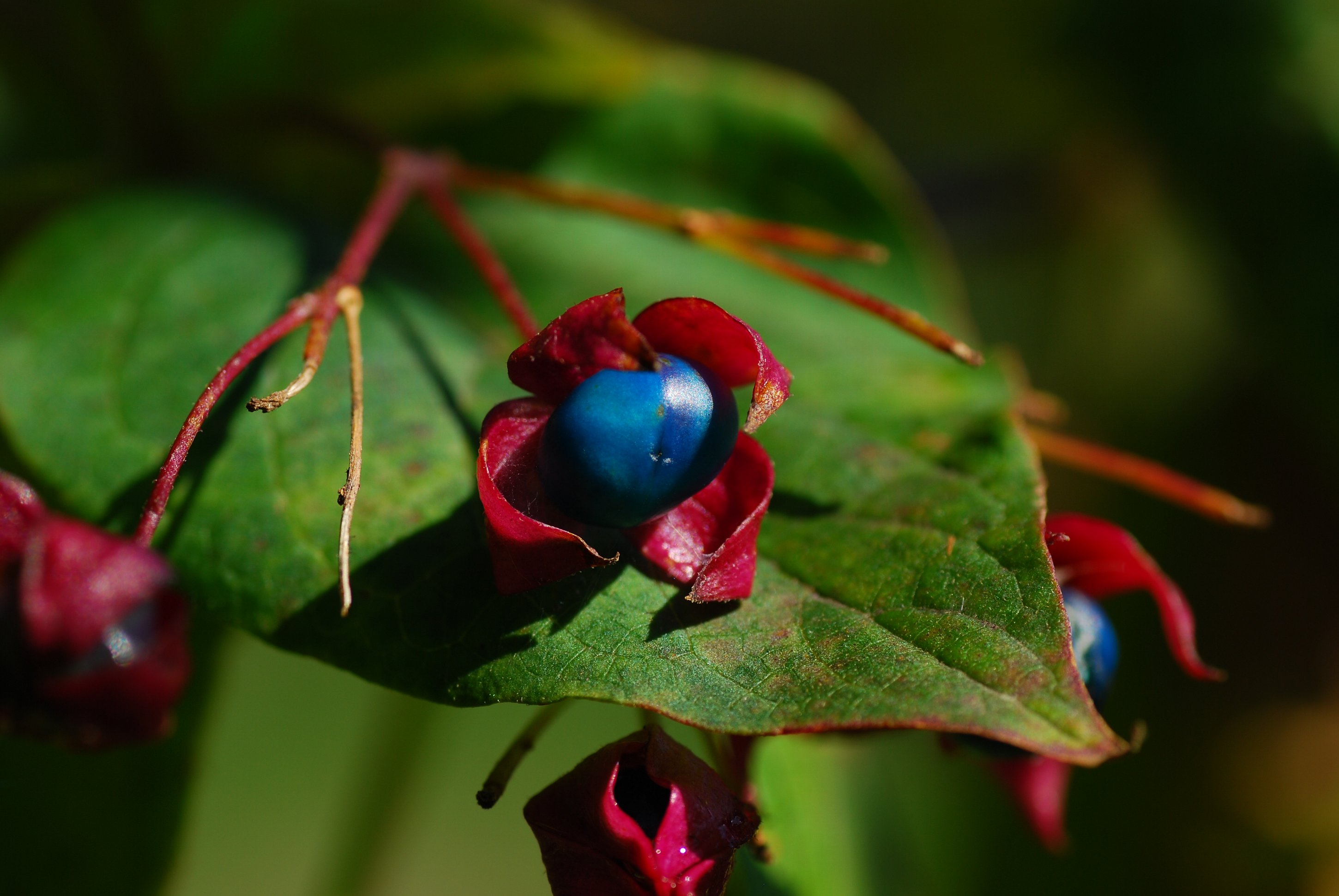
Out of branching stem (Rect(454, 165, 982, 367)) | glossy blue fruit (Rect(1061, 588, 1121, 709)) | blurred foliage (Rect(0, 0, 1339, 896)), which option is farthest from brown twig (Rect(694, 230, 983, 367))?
blurred foliage (Rect(0, 0, 1339, 896))

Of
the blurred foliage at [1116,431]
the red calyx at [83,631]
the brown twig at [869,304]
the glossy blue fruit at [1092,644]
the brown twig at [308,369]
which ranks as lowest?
the blurred foliage at [1116,431]

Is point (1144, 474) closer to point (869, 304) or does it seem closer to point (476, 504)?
point (869, 304)

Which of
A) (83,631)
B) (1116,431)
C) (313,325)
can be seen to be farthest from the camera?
(1116,431)

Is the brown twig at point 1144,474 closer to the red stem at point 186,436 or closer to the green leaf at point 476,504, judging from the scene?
the green leaf at point 476,504

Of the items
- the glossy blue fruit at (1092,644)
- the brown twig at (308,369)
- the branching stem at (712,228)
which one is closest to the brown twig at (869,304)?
the branching stem at (712,228)

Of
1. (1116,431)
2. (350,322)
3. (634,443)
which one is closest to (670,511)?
(634,443)

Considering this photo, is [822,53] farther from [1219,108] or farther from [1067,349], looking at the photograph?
[1219,108]
